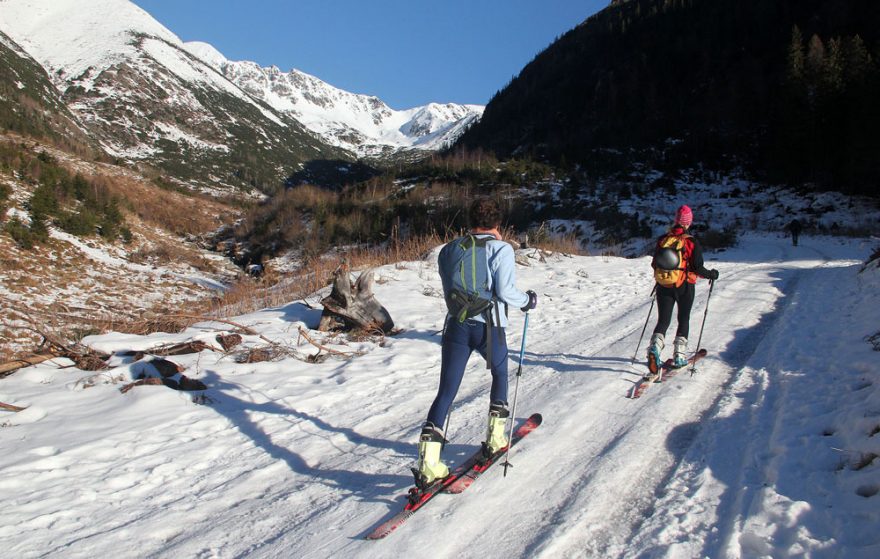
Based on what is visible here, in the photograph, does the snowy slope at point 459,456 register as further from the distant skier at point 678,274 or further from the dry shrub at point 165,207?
the dry shrub at point 165,207

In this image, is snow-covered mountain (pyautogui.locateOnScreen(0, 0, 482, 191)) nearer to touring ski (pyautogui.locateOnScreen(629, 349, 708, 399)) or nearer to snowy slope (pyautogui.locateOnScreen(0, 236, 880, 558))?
snowy slope (pyautogui.locateOnScreen(0, 236, 880, 558))

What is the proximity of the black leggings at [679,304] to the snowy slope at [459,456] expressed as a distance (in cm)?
51

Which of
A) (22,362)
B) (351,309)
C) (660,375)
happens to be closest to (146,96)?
(351,309)

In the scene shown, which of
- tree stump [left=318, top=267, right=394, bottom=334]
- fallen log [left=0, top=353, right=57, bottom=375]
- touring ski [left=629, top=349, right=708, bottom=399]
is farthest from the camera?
tree stump [left=318, top=267, right=394, bottom=334]

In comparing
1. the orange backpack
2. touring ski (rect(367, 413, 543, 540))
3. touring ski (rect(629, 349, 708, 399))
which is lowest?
touring ski (rect(367, 413, 543, 540))

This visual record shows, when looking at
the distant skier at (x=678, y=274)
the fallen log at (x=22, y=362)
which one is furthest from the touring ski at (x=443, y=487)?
the fallen log at (x=22, y=362)

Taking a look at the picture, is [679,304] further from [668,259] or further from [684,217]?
[684,217]

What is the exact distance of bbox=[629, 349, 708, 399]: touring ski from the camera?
4.89 m

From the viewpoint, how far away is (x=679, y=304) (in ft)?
18.7

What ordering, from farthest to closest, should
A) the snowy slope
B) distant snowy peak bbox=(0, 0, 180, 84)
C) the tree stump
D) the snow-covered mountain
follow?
distant snowy peak bbox=(0, 0, 180, 84)
the snow-covered mountain
the tree stump
the snowy slope

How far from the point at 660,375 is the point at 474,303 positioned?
2.88m

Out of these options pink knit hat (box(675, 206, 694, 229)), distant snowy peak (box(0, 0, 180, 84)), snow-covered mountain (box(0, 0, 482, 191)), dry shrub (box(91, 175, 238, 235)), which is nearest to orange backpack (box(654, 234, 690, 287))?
pink knit hat (box(675, 206, 694, 229))

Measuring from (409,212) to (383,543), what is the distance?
22.7m

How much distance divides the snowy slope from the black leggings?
0.51 m
